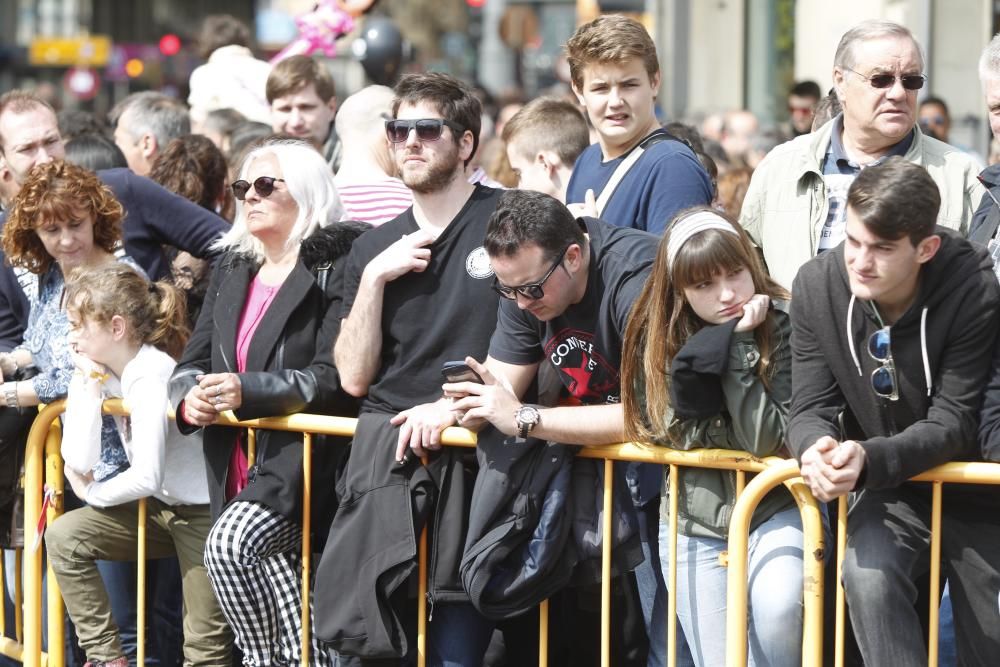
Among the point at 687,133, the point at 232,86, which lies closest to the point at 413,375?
the point at 687,133

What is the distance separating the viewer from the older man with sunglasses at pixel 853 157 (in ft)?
15.1

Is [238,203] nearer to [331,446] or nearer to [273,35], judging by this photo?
[331,446]

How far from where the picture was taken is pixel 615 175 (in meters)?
5.14

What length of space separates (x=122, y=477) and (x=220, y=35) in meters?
5.58

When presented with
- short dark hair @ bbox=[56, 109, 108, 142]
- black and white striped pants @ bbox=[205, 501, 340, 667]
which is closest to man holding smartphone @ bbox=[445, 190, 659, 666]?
black and white striped pants @ bbox=[205, 501, 340, 667]

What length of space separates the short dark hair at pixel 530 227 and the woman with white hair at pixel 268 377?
2.99 feet

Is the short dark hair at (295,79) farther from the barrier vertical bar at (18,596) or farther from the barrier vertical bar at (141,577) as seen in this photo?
the barrier vertical bar at (141,577)

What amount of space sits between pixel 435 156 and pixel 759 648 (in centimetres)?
190

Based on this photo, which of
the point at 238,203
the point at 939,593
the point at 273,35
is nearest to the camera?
the point at 939,593

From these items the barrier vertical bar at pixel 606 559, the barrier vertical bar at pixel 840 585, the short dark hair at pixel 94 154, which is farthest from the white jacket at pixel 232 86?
the barrier vertical bar at pixel 840 585

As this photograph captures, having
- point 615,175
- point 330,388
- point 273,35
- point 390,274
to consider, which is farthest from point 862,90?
point 273,35

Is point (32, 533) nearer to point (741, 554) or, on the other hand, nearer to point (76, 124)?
point (741, 554)

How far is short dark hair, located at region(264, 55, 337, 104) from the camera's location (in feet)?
25.0

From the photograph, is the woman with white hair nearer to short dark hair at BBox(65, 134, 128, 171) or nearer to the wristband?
the wristband
